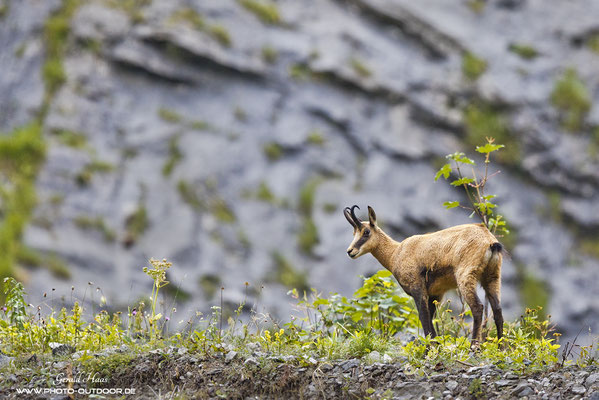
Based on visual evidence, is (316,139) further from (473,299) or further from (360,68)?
(473,299)

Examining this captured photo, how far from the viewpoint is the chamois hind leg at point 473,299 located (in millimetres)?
6395

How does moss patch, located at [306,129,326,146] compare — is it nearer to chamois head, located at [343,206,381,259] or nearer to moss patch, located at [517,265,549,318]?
moss patch, located at [517,265,549,318]

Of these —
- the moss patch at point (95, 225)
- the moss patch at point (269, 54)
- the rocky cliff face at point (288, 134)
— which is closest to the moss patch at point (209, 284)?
the rocky cliff face at point (288, 134)

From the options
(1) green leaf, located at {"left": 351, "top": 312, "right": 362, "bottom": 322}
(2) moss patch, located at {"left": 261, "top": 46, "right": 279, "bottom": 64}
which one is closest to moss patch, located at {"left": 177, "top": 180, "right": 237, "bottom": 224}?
(2) moss patch, located at {"left": 261, "top": 46, "right": 279, "bottom": 64}

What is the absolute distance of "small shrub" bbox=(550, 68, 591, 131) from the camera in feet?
63.9

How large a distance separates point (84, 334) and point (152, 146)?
11.8 m

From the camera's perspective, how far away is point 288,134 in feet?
61.1

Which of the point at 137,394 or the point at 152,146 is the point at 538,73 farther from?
the point at 137,394

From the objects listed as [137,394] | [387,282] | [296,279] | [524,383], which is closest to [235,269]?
[296,279]

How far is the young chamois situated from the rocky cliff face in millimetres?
8583

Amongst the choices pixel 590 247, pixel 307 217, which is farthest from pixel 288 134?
pixel 590 247

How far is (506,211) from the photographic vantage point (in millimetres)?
18297

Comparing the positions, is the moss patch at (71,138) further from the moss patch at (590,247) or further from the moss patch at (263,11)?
the moss patch at (590,247)

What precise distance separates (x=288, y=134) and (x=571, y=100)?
798 centimetres
